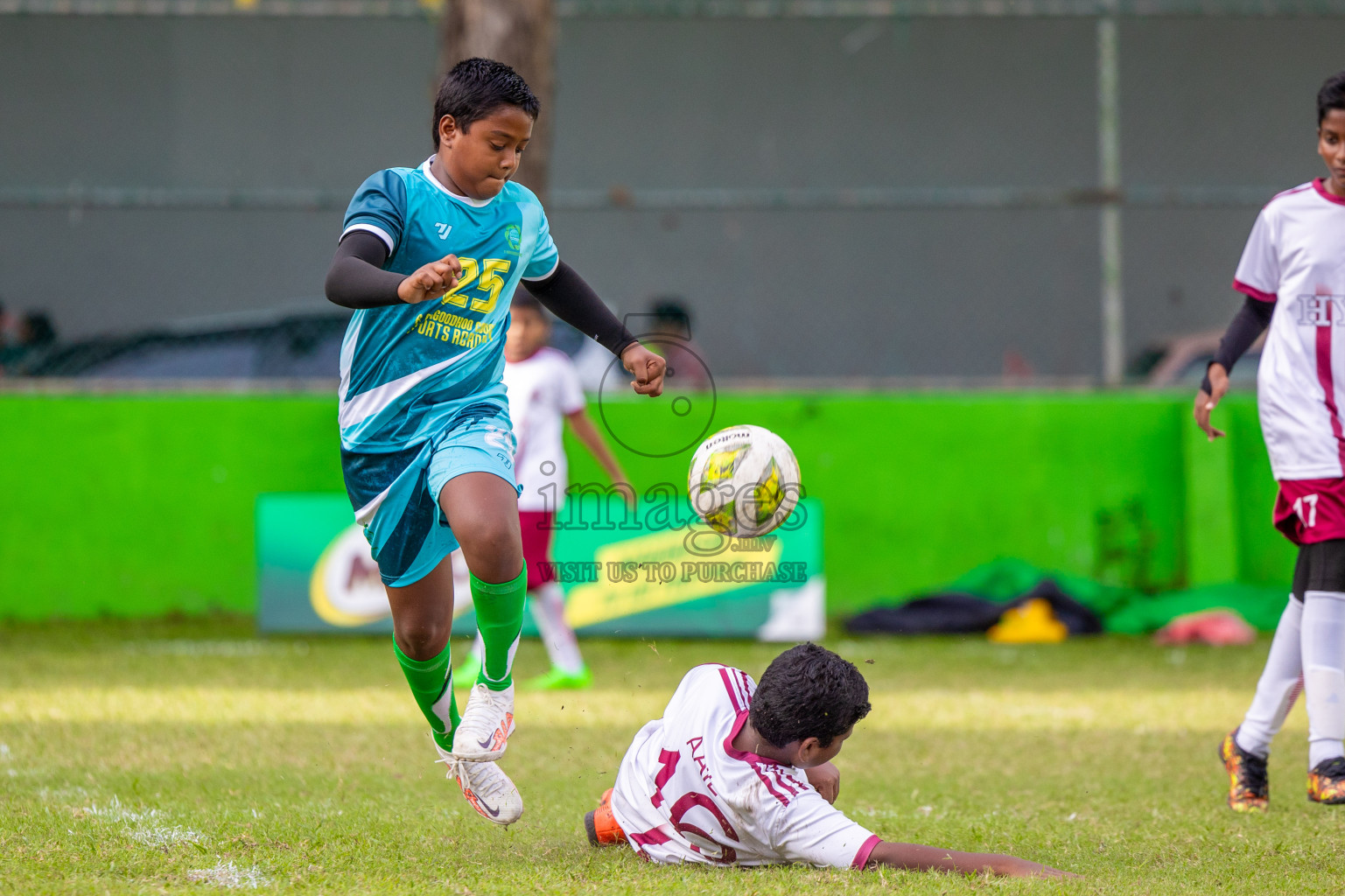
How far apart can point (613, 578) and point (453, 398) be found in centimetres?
505

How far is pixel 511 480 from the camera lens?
392 centimetres

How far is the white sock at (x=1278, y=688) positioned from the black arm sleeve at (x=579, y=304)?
2418 mm

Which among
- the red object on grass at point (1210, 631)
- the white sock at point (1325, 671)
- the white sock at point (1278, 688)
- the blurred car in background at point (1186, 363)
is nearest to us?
the white sock at point (1325, 671)

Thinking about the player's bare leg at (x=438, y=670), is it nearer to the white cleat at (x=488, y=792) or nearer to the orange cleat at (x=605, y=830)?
the white cleat at (x=488, y=792)

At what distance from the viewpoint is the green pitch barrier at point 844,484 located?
948 centimetres

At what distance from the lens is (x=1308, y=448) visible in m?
4.66

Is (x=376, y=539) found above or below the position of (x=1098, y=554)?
above

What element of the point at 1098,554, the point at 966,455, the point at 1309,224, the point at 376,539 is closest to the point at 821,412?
the point at 966,455

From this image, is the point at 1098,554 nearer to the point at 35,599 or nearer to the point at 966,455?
the point at 966,455

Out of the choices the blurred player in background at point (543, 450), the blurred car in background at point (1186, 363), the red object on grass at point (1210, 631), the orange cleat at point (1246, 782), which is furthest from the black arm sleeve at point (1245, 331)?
the blurred car in background at point (1186, 363)

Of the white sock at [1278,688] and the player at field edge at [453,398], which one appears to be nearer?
the player at field edge at [453,398]

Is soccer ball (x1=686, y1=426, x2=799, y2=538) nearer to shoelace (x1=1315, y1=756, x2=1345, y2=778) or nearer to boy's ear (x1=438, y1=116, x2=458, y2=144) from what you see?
boy's ear (x1=438, y1=116, x2=458, y2=144)

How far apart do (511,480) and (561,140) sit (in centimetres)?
1068

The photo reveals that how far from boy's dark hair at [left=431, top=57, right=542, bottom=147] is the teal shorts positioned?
2.69 feet
